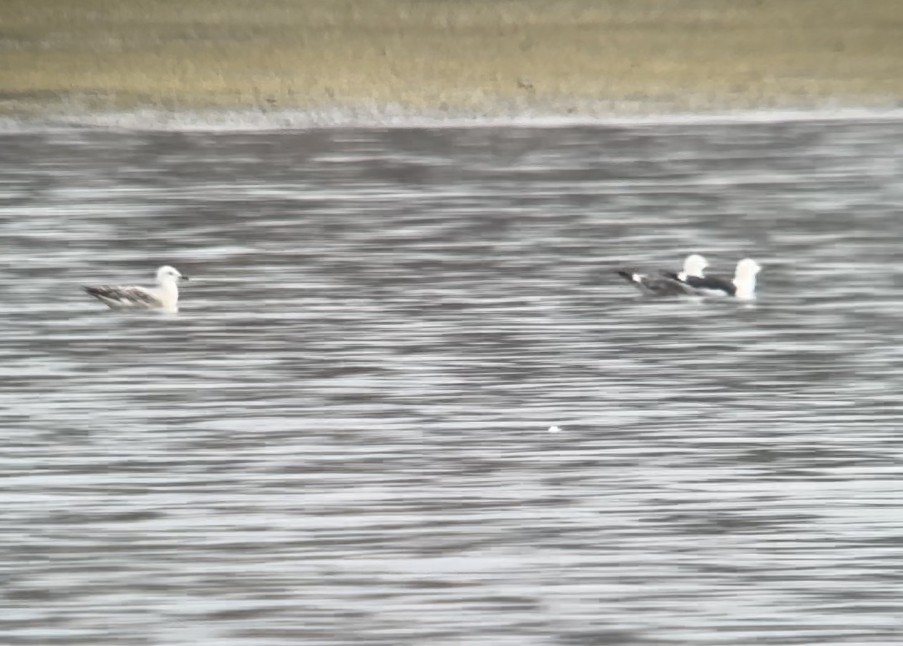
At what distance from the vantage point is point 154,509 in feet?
26.6

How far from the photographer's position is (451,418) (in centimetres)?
969

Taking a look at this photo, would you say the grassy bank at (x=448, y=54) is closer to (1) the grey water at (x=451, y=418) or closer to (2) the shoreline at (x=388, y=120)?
(2) the shoreline at (x=388, y=120)

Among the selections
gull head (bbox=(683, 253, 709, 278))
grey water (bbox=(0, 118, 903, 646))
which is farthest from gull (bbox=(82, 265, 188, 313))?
gull head (bbox=(683, 253, 709, 278))

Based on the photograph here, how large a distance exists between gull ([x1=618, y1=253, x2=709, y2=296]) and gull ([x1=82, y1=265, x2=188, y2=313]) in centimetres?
304

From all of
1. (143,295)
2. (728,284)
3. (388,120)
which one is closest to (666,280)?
(728,284)

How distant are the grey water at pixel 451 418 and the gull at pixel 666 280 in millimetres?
136

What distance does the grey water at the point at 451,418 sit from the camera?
7.03 meters

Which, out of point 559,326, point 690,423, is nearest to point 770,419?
point 690,423

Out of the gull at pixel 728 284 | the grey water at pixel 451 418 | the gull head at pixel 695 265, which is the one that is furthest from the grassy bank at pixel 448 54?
the gull at pixel 728 284

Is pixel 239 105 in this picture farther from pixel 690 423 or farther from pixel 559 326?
pixel 690 423

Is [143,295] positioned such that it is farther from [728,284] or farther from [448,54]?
[448,54]

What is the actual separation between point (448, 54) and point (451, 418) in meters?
16.5

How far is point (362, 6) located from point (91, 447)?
68.2 feet

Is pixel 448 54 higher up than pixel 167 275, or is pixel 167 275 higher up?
pixel 448 54
